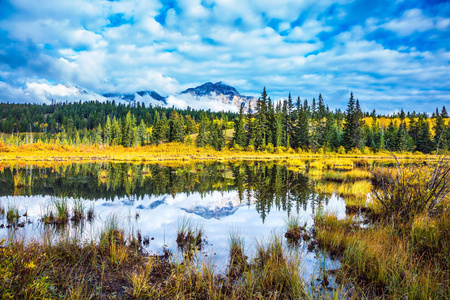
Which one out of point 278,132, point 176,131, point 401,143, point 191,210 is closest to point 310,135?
point 278,132

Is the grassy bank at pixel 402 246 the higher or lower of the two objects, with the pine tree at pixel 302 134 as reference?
lower

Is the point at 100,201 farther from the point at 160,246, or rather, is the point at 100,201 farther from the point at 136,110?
the point at 136,110

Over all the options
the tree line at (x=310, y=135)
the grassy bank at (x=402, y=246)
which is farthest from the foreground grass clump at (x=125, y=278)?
the tree line at (x=310, y=135)

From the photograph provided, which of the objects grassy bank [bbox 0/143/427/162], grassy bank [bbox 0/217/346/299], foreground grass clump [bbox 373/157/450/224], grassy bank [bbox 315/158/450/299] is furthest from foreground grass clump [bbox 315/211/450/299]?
Result: grassy bank [bbox 0/143/427/162]

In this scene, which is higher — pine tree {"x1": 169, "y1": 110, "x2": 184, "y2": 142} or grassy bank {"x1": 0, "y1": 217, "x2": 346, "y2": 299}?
pine tree {"x1": 169, "y1": 110, "x2": 184, "y2": 142}

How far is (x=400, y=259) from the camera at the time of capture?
4.26m

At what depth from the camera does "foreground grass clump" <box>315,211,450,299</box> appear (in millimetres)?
3580

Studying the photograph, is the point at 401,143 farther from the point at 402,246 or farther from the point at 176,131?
the point at 402,246

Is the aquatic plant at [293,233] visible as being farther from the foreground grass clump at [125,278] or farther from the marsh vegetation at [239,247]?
the foreground grass clump at [125,278]

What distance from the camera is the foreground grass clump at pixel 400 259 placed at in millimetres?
3580

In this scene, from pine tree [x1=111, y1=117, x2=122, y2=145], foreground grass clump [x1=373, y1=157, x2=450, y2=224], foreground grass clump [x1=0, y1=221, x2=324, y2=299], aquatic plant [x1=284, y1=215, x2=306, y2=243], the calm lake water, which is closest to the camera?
foreground grass clump [x1=0, y1=221, x2=324, y2=299]

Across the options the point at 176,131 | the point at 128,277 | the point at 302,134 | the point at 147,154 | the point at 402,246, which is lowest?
the point at 128,277

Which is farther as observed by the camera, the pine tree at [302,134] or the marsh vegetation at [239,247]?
the pine tree at [302,134]

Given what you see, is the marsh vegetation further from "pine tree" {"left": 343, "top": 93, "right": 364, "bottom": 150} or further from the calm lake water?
"pine tree" {"left": 343, "top": 93, "right": 364, "bottom": 150}
